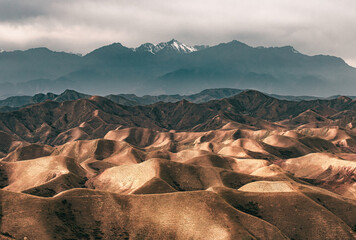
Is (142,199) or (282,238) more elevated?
(142,199)

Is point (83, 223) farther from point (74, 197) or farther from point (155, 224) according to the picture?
point (155, 224)

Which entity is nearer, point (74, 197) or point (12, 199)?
point (12, 199)

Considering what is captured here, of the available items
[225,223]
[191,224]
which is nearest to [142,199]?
[191,224]

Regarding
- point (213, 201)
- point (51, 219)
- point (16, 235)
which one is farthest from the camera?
point (213, 201)

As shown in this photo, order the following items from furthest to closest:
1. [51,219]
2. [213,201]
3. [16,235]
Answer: [213,201] → [51,219] → [16,235]

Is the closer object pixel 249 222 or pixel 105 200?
pixel 249 222

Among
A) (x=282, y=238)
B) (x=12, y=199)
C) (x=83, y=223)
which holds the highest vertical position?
(x=12, y=199)

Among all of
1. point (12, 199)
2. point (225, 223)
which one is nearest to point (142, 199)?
point (225, 223)

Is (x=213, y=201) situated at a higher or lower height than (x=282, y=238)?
higher

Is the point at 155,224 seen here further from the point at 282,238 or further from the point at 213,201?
the point at 282,238
